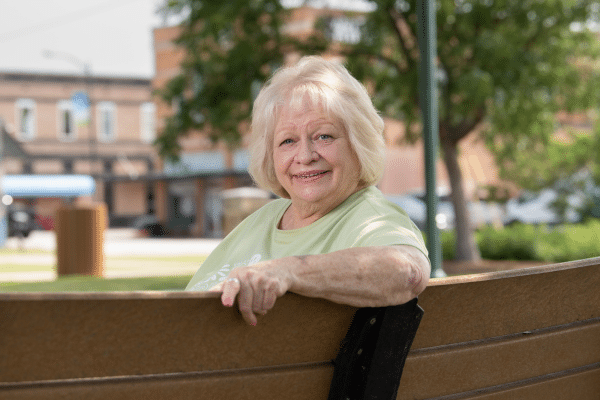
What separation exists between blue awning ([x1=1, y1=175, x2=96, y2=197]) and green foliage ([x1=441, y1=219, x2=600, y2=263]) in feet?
96.1

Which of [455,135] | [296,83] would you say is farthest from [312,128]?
[455,135]

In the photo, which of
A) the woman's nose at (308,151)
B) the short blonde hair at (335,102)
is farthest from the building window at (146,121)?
the woman's nose at (308,151)

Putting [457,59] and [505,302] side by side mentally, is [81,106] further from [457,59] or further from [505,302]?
[505,302]

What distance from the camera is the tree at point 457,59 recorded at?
10836mm

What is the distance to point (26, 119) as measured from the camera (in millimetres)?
44750

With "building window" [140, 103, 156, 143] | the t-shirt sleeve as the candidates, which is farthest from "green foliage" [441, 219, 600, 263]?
"building window" [140, 103, 156, 143]

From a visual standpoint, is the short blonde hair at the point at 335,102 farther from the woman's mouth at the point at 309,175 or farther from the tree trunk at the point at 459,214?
the tree trunk at the point at 459,214

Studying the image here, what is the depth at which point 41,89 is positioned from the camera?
146 feet

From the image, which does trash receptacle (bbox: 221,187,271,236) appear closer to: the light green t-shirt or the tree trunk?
the tree trunk

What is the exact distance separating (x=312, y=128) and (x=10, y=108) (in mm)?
46888

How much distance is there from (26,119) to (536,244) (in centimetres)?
3936

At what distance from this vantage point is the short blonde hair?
6.34 ft

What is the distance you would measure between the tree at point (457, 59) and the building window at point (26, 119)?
35.2 metres

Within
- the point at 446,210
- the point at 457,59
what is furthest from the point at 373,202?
the point at 446,210
